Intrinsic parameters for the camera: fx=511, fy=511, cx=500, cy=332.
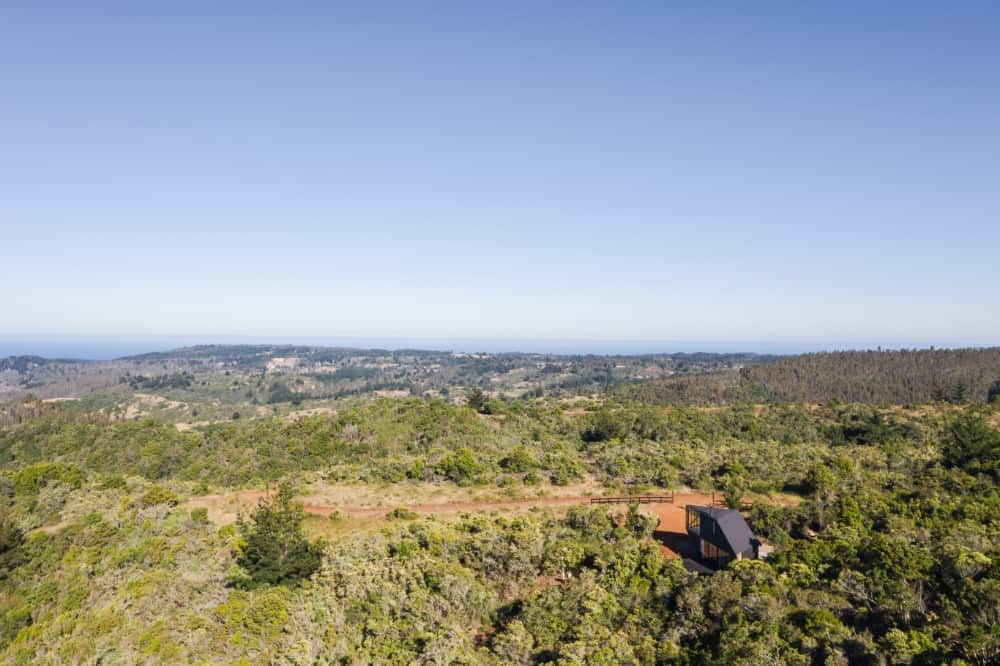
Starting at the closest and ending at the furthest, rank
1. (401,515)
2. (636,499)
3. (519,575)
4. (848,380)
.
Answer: (519,575), (401,515), (636,499), (848,380)

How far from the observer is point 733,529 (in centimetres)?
2261

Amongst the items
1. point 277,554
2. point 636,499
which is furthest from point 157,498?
point 636,499

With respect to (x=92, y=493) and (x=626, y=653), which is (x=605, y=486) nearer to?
(x=626, y=653)

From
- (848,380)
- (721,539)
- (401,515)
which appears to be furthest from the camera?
(848,380)

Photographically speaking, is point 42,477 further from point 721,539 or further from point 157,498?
point 721,539

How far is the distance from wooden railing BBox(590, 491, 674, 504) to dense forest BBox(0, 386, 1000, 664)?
2.53m

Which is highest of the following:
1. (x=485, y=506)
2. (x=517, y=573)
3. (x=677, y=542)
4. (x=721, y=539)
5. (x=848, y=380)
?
(x=848, y=380)

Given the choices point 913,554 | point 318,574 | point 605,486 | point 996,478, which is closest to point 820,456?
point 996,478

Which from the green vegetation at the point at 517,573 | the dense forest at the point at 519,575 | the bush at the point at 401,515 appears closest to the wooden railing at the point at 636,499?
the green vegetation at the point at 517,573

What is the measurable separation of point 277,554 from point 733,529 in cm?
1916

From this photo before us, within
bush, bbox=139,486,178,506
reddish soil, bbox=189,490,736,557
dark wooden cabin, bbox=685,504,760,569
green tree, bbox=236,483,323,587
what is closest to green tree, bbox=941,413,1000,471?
reddish soil, bbox=189,490,736,557

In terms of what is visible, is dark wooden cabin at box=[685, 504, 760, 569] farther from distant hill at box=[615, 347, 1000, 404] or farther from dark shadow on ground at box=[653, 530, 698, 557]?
distant hill at box=[615, 347, 1000, 404]

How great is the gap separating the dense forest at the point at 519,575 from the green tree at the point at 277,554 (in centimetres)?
9

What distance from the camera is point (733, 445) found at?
43.1 meters
